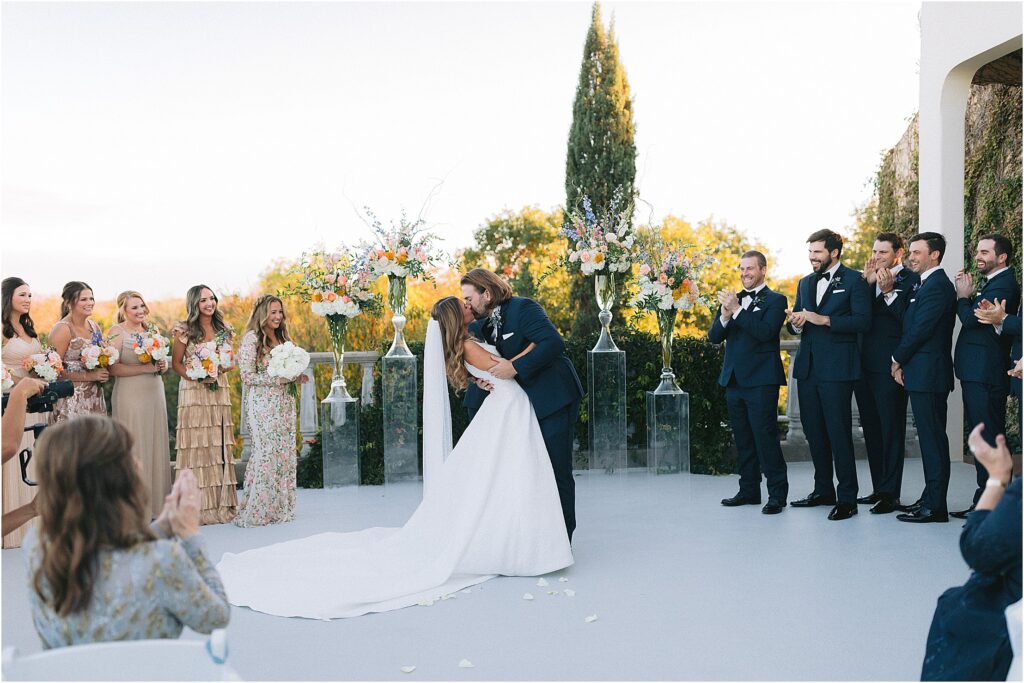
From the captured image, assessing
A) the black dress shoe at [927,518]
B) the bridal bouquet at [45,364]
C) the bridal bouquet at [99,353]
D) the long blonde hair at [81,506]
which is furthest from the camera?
the bridal bouquet at [99,353]

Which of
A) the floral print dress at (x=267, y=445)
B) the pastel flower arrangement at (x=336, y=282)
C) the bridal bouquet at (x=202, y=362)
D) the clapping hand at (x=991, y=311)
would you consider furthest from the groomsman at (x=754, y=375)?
the bridal bouquet at (x=202, y=362)

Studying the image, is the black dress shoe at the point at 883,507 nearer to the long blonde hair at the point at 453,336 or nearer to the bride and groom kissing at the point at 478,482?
the bride and groom kissing at the point at 478,482

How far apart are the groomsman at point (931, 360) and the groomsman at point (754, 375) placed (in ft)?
2.66

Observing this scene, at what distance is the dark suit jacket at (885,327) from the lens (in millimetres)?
5957

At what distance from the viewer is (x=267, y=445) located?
5973 mm

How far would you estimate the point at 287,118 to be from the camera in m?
16.1

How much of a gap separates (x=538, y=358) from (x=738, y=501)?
240cm

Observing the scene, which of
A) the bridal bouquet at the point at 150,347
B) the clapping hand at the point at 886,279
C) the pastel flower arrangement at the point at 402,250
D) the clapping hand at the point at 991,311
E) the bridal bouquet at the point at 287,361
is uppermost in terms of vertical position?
the pastel flower arrangement at the point at 402,250

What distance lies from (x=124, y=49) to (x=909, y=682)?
47.7ft

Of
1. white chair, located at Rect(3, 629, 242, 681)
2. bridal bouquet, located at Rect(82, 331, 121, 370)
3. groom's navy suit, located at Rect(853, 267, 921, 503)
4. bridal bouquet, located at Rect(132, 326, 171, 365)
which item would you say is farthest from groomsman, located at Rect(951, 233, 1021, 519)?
bridal bouquet, located at Rect(82, 331, 121, 370)

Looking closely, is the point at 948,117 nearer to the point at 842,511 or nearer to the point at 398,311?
the point at 842,511

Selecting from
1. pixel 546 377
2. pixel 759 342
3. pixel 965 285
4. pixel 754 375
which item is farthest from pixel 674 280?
pixel 546 377

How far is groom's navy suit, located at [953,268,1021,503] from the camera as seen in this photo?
209 inches

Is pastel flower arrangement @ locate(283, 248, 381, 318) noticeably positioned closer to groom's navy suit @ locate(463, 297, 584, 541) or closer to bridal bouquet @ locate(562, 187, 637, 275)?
bridal bouquet @ locate(562, 187, 637, 275)
